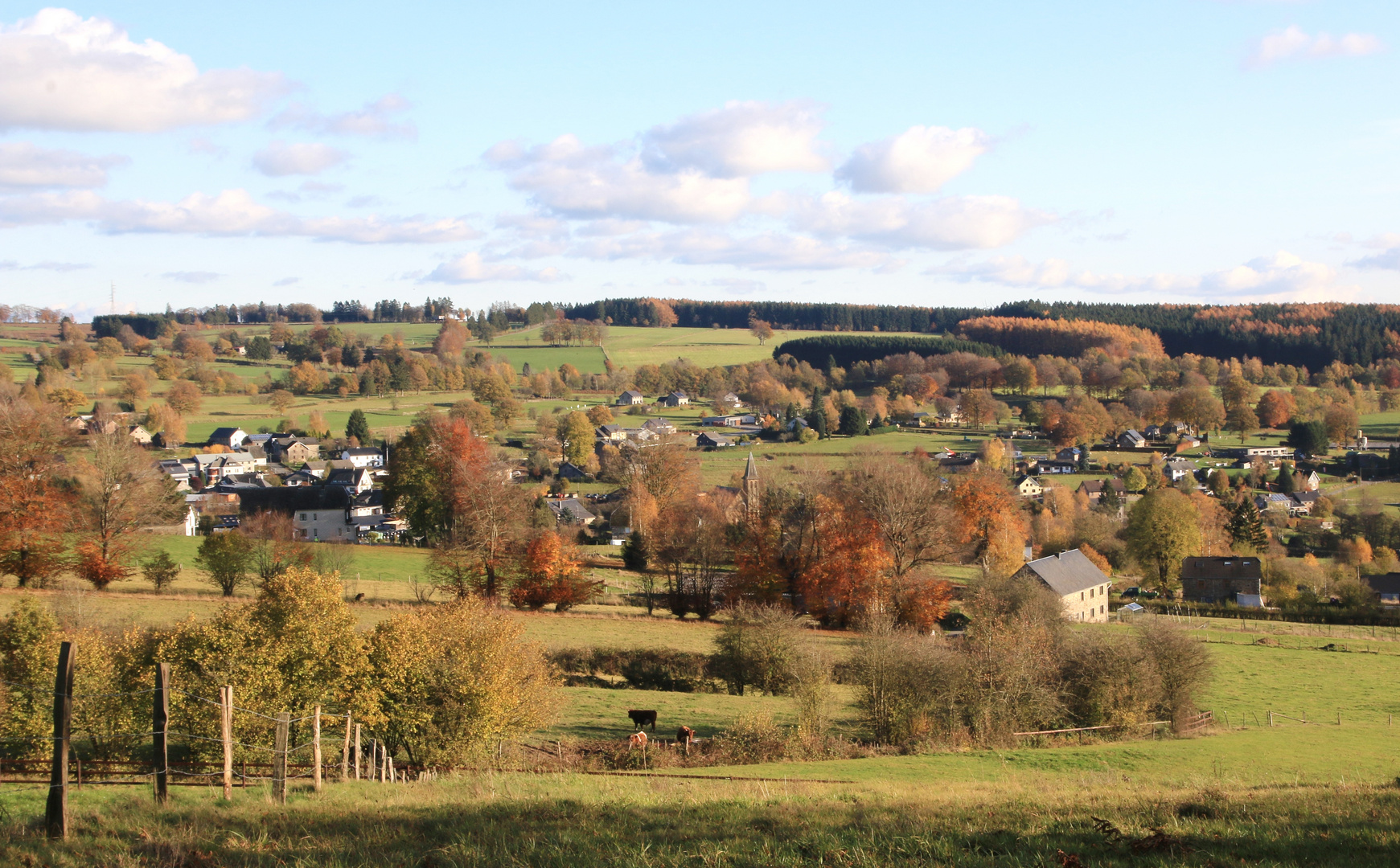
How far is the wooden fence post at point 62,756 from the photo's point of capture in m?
10.4

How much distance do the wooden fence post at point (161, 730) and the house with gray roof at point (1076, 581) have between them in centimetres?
4607

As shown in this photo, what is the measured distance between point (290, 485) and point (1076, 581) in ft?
217

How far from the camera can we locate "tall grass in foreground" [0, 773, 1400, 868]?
911cm

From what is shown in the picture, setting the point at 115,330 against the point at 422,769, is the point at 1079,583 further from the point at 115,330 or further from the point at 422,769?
the point at 115,330

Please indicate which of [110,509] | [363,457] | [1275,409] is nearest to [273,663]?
[110,509]

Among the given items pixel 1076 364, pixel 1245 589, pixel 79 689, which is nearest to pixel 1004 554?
pixel 1245 589

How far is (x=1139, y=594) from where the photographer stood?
6756 centimetres

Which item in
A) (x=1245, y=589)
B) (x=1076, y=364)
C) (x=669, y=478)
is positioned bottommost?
(x=1245, y=589)

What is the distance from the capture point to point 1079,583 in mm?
55469

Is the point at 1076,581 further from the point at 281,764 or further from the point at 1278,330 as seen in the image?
the point at 1278,330

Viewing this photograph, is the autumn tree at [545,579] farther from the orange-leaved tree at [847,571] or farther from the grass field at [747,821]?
the grass field at [747,821]

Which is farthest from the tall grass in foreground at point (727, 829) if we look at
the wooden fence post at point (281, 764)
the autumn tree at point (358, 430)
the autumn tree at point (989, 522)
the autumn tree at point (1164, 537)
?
the autumn tree at point (358, 430)

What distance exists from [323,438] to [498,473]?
7371 cm

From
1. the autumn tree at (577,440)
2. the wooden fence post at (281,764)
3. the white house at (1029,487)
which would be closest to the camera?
the wooden fence post at (281,764)
